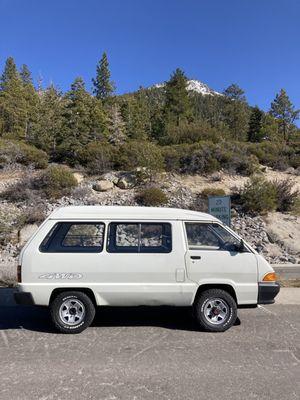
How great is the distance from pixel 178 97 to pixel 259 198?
33.0 meters

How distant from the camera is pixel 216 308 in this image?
714 cm

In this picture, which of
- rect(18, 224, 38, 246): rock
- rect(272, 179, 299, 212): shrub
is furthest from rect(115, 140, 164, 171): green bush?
rect(18, 224, 38, 246): rock

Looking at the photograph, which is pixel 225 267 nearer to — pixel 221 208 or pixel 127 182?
pixel 221 208

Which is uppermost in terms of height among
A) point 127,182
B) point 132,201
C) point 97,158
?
point 97,158

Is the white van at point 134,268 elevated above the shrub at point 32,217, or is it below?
below

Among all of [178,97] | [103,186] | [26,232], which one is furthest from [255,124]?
[26,232]

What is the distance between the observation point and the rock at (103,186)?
2327 cm

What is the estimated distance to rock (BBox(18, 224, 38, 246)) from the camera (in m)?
17.8

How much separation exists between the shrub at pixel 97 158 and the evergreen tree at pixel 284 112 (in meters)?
37.0

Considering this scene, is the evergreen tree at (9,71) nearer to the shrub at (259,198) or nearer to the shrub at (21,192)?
the shrub at (21,192)

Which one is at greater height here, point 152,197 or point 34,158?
point 34,158

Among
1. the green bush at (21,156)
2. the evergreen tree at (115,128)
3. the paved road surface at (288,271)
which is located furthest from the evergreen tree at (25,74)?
the paved road surface at (288,271)

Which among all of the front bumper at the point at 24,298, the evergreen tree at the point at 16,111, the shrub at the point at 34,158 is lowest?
the front bumper at the point at 24,298

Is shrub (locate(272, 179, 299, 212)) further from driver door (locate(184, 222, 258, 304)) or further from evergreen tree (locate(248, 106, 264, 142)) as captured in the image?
evergreen tree (locate(248, 106, 264, 142))
